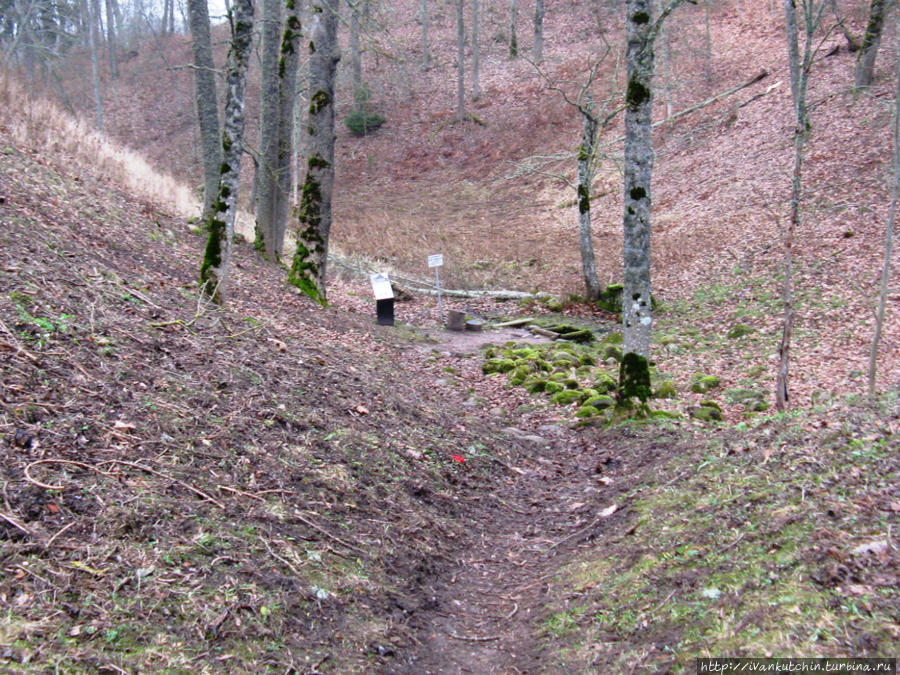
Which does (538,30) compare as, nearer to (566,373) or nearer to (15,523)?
(566,373)

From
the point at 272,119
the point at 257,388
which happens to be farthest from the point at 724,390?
the point at 272,119

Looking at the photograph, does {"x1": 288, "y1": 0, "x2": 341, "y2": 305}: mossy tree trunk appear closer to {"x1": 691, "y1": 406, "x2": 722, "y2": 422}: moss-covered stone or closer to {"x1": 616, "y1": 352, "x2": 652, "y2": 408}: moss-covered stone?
{"x1": 616, "y1": 352, "x2": 652, "y2": 408}: moss-covered stone

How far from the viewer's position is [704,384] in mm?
9617

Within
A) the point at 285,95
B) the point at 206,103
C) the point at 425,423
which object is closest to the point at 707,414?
the point at 425,423

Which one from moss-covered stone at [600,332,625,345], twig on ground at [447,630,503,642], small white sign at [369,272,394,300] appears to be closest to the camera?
twig on ground at [447,630,503,642]

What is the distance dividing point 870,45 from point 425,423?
18190mm

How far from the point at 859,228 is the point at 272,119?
12.8 meters

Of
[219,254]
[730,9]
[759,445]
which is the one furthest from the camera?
[730,9]

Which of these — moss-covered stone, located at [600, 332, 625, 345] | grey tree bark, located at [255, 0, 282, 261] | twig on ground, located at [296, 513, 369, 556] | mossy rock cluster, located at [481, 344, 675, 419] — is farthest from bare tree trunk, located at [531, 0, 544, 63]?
twig on ground, located at [296, 513, 369, 556]

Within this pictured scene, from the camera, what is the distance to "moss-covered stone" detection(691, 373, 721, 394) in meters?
9.54

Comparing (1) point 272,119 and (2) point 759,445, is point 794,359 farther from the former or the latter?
(1) point 272,119

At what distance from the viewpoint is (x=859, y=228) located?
14.5m

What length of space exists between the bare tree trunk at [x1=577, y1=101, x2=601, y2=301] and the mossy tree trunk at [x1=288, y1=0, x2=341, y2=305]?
601 cm

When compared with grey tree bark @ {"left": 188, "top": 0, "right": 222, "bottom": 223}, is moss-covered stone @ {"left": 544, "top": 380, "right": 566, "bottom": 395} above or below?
below
